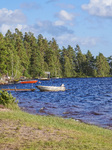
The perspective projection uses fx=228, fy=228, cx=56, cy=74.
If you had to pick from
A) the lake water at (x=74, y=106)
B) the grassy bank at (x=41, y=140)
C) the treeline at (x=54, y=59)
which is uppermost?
the treeline at (x=54, y=59)

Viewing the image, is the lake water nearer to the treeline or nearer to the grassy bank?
the grassy bank

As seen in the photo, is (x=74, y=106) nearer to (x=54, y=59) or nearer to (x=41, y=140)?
(x=41, y=140)

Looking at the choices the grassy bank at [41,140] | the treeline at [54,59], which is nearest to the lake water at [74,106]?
the grassy bank at [41,140]

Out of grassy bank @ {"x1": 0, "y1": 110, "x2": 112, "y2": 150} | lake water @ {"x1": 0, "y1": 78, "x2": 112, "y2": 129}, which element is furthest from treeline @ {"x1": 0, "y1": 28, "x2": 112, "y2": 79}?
grassy bank @ {"x1": 0, "y1": 110, "x2": 112, "y2": 150}

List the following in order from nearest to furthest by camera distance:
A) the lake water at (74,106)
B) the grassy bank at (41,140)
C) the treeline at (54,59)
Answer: the grassy bank at (41,140) → the lake water at (74,106) → the treeline at (54,59)

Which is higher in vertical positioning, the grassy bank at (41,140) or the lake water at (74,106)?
the grassy bank at (41,140)

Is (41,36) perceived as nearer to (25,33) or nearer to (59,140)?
(25,33)

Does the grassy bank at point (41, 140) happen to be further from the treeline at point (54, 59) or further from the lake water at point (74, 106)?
the treeline at point (54, 59)

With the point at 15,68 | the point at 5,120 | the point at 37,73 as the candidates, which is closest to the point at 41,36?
the point at 37,73

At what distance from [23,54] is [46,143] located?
12438cm

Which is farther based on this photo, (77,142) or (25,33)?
(25,33)

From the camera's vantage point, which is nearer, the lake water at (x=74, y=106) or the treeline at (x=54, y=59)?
the lake water at (x=74, y=106)

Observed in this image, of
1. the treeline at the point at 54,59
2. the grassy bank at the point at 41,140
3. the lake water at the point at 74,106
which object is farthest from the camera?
the treeline at the point at 54,59

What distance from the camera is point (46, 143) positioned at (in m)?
8.70
